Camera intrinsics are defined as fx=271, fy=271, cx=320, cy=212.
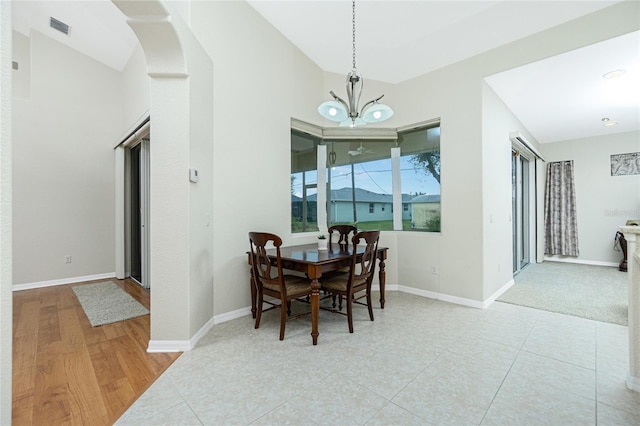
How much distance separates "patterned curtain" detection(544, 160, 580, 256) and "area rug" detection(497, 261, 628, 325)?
2.24 feet

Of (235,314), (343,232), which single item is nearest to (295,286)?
(235,314)

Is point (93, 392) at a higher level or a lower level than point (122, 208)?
lower

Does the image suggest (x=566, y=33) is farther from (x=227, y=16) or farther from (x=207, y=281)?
(x=207, y=281)

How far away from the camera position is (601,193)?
5715mm

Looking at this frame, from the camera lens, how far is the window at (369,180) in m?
3.86

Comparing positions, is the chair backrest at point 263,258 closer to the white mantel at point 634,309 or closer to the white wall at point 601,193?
the white mantel at point 634,309

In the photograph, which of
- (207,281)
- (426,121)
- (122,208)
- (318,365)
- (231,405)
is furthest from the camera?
(122,208)

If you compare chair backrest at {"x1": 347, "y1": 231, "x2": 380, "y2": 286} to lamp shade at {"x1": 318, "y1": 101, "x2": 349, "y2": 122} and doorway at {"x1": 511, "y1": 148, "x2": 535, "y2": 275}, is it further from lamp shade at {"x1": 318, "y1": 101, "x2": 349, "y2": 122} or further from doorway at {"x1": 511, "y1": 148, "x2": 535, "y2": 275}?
doorway at {"x1": 511, "y1": 148, "x2": 535, "y2": 275}

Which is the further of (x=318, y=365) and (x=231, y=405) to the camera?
(x=318, y=365)

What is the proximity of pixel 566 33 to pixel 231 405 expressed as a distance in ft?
14.3

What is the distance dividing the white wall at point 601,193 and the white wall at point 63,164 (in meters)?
9.44

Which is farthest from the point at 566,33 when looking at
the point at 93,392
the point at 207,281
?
the point at 93,392

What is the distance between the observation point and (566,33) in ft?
8.91

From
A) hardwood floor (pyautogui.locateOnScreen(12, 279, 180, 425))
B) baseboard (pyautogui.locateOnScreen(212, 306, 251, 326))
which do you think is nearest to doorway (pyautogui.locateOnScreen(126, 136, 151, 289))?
hardwood floor (pyautogui.locateOnScreen(12, 279, 180, 425))
